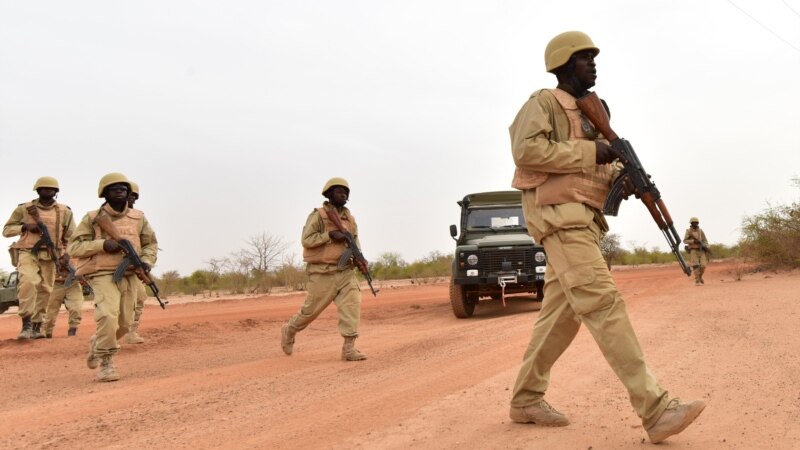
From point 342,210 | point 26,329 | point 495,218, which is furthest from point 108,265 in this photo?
point 495,218

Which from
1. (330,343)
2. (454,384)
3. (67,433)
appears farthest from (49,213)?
(454,384)

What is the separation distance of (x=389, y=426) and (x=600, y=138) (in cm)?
211

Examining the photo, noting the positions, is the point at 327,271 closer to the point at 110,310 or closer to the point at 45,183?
the point at 110,310

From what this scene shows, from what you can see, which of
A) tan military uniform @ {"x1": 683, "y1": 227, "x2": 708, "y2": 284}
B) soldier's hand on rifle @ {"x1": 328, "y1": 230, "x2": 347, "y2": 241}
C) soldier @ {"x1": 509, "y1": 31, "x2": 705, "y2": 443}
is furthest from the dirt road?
tan military uniform @ {"x1": 683, "y1": 227, "x2": 708, "y2": 284}

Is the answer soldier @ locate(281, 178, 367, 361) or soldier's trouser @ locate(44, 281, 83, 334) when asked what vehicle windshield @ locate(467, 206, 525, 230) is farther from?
soldier's trouser @ locate(44, 281, 83, 334)

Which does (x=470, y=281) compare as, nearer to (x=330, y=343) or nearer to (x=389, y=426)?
(x=330, y=343)

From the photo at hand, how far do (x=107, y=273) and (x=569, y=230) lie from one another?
4974 millimetres

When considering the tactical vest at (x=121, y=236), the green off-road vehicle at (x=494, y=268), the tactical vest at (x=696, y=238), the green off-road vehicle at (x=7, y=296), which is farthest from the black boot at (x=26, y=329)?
the tactical vest at (x=696, y=238)

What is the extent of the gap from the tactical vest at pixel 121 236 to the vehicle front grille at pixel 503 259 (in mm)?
6301

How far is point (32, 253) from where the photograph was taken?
10.2 m

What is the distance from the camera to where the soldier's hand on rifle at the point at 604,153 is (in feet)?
12.2

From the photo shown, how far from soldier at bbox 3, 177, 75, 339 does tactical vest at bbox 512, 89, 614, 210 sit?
27.7ft

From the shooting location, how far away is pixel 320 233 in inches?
319

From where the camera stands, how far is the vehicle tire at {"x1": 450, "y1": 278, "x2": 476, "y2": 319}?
12.2m
